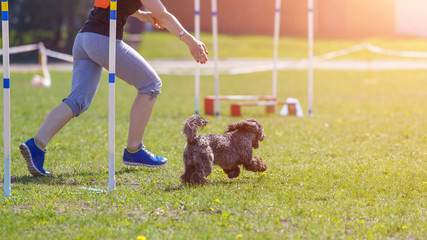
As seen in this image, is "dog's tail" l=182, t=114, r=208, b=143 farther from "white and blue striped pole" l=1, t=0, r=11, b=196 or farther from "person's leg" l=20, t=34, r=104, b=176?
"white and blue striped pole" l=1, t=0, r=11, b=196

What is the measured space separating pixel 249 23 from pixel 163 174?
141ft

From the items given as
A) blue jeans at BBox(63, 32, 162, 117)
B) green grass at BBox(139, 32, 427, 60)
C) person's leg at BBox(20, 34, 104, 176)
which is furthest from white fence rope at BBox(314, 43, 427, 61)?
person's leg at BBox(20, 34, 104, 176)

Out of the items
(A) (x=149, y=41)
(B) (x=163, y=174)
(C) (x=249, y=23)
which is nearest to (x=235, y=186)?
(B) (x=163, y=174)

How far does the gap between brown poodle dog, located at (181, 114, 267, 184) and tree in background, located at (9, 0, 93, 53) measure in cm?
2550

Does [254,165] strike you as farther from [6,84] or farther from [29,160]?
[6,84]

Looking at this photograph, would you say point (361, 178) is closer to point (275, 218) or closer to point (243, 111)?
point (275, 218)

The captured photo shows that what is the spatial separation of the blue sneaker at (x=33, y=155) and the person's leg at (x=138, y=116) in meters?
0.83

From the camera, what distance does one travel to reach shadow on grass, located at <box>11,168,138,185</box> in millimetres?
5277

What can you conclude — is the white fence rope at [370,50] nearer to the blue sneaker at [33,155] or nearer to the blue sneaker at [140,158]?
A: the blue sneaker at [140,158]

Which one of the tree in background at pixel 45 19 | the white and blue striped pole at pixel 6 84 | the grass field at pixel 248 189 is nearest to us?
the grass field at pixel 248 189

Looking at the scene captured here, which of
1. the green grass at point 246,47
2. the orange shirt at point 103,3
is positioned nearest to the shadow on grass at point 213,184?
the orange shirt at point 103,3

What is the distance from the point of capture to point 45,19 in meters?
30.2

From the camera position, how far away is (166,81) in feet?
62.5

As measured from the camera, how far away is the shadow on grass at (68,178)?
5277 millimetres
